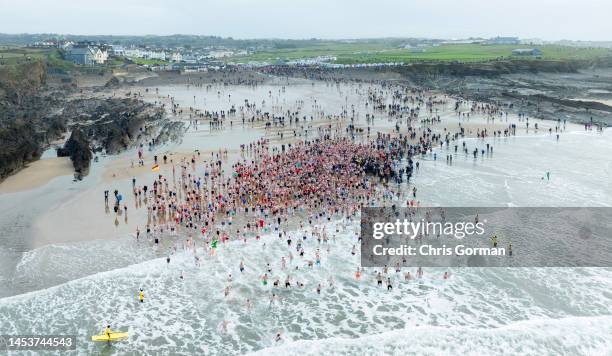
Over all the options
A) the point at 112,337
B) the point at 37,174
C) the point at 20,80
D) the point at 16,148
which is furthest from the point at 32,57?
the point at 112,337

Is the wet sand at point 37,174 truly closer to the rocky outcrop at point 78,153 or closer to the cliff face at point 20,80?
the rocky outcrop at point 78,153

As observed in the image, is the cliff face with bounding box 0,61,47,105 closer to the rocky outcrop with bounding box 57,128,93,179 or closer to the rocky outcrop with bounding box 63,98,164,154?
the rocky outcrop with bounding box 63,98,164,154

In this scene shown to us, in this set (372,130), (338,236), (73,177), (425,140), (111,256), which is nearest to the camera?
(111,256)

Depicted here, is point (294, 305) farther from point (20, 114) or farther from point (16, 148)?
point (20, 114)

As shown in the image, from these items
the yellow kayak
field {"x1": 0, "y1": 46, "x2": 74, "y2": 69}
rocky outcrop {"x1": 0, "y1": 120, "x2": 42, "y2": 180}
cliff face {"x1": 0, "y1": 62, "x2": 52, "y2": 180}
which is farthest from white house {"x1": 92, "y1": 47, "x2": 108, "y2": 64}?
the yellow kayak

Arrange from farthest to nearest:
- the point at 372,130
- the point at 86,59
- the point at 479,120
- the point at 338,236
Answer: the point at 86,59 < the point at 479,120 < the point at 372,130 < the point at 338,236

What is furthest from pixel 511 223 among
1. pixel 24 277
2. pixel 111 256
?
pixel 24 277

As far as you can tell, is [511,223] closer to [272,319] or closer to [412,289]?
[412,289]
